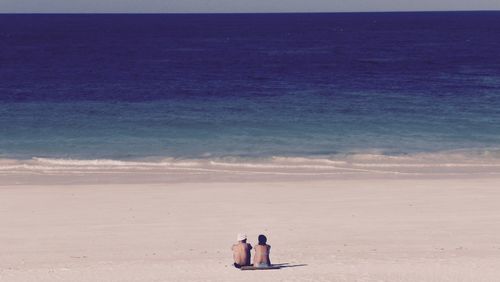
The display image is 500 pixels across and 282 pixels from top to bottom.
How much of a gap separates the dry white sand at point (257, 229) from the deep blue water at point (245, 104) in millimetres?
7798

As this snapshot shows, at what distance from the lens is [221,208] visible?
2212cm

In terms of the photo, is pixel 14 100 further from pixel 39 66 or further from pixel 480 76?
pixel 480 76

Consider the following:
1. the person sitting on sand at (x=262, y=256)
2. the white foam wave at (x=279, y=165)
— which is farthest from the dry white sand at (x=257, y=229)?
the white foam wave at (x=279, y=165)

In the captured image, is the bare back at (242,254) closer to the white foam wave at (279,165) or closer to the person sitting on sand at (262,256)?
the person sitting on sand at (262,256)

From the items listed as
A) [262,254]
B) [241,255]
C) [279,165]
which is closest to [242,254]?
[241,255]

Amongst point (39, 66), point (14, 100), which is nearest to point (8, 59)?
point (39, 66)

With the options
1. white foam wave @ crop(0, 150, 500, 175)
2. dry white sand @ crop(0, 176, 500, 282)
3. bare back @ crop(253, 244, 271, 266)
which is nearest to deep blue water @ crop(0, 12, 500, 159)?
white foam wave @ crop(0, 150, 500, 175)

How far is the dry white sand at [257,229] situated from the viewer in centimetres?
1545

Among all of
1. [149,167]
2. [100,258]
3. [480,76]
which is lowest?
[100,258]

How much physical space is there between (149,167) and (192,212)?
8.84 meters

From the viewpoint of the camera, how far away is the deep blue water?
3450cm

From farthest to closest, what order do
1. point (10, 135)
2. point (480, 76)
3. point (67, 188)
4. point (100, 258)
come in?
point (480, 76)
point (10, 135)
point (67, 188)
point (100, 258)

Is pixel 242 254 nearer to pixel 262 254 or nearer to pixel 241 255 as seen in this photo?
pixel 241 255

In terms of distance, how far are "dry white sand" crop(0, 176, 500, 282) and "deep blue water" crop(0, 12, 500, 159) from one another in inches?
307
